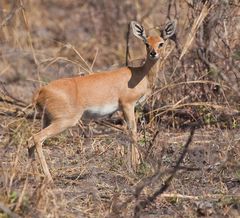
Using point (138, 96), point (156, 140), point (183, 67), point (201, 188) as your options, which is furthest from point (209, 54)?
point (201, 188)

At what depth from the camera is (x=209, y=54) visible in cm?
948

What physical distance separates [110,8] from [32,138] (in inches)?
267

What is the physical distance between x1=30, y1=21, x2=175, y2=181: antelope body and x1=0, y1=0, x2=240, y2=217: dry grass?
0.63ft

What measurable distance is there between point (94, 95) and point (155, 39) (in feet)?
3.01

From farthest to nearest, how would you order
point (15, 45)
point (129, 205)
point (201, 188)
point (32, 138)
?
1. point (15, 45)
2. point (32, 138)
3. point (201, 188)
4. point (129, 205)

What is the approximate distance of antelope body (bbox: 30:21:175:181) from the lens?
778 centimetres

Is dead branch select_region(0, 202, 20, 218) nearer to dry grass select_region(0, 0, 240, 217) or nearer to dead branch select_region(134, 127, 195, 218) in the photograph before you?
dry grass select_region(0, 0, 240, 217)

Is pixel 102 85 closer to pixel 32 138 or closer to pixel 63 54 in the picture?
pixel 32 138

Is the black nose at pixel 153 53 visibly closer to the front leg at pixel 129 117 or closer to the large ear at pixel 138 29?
the large ear at pixel 138 29

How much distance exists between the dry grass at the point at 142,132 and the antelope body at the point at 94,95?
0.63ft

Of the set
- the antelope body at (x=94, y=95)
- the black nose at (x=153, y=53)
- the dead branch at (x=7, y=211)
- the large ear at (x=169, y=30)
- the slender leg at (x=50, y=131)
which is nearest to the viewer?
the dead branch at (x=7, y=211)

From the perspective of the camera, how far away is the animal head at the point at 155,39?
841 cm

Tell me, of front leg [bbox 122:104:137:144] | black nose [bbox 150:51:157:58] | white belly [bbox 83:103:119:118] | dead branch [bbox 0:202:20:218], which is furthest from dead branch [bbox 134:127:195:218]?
black nose [bbox 150:51:157:58]

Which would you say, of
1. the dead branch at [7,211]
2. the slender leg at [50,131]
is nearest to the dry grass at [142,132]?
the dead branch at [7,211]
